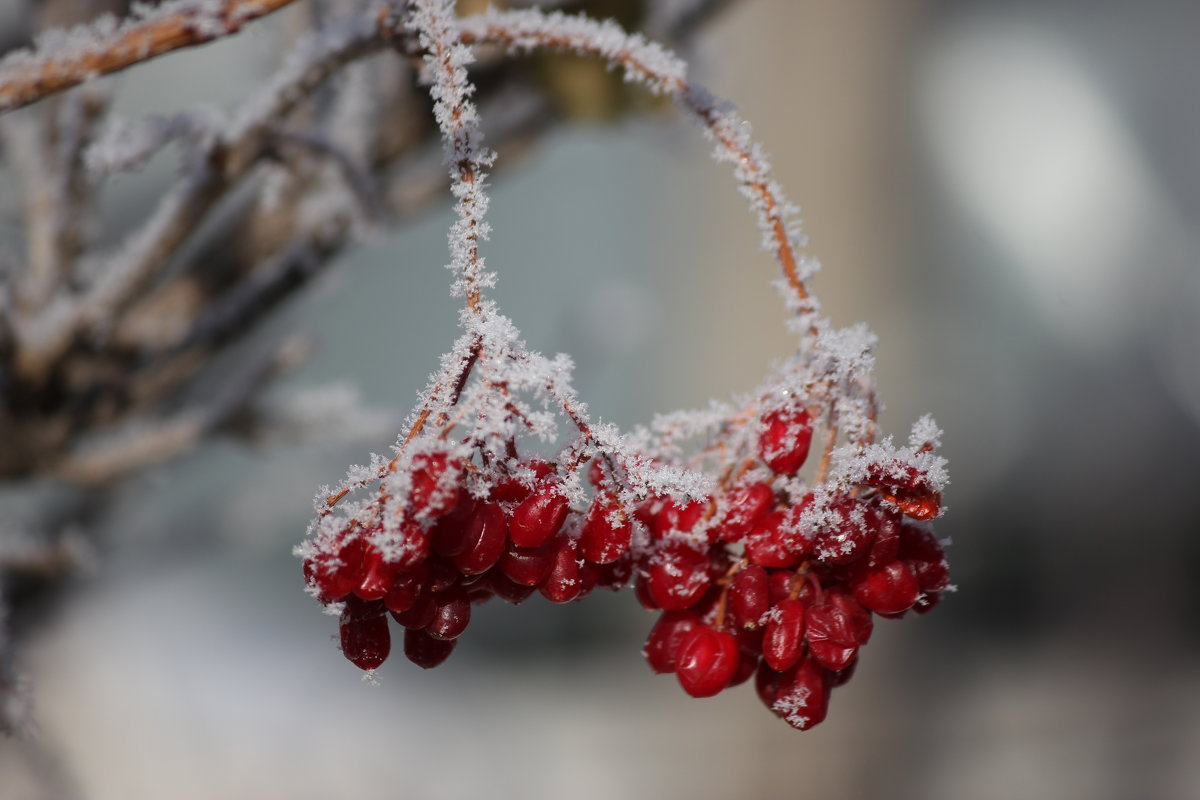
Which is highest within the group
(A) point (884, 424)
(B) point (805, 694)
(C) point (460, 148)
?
(A) point (884, 424)

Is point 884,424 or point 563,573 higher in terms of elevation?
point 884,424

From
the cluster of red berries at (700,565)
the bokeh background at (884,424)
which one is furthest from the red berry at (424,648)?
the bokeh background at (884,424)

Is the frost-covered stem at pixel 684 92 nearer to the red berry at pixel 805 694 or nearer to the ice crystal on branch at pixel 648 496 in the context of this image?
the ice crystal on branch at pixel 648 496

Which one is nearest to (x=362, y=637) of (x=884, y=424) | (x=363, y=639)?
(x=363, y=639)

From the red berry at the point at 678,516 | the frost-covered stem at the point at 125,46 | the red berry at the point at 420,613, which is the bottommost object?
the red berry at the point at 420,613

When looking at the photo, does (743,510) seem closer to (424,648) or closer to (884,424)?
(424,648)

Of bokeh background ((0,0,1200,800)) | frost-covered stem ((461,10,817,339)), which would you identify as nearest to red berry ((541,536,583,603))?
frost-covered stem ((461,10,817,339))

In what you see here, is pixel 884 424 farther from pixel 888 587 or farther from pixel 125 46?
pixel 125 46

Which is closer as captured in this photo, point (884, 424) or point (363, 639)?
point (363, 639)
